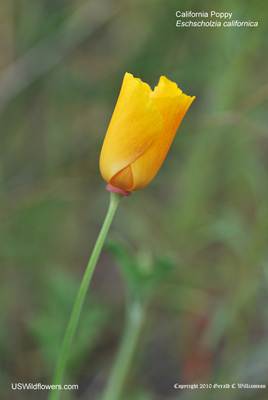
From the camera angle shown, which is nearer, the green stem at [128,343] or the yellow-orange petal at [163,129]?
the yellow-orange petal at [163,129]

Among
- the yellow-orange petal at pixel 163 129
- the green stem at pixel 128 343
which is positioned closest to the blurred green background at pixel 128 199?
the green stem at pixel 128 343

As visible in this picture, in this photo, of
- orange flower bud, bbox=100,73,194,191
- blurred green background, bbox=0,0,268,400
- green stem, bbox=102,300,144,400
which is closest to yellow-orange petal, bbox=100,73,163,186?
orange flower bud, bbox=100,73,194,191

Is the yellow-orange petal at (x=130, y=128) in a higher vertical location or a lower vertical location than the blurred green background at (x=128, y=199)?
lower

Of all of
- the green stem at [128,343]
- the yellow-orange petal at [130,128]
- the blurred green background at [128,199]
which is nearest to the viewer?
the yellow-orange petal at [130,128]

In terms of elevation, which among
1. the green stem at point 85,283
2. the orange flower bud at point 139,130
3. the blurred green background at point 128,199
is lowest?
the green stem at point 85,283

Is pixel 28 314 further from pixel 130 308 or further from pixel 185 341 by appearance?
pixel 130 308

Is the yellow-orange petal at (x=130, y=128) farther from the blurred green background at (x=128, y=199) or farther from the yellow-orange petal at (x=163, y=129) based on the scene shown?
the blurred green background at (x=128, y=199)

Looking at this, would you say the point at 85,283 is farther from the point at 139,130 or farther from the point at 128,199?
the point at 128,199

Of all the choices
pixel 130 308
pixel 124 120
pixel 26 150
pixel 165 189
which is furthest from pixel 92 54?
pixel 124 120
